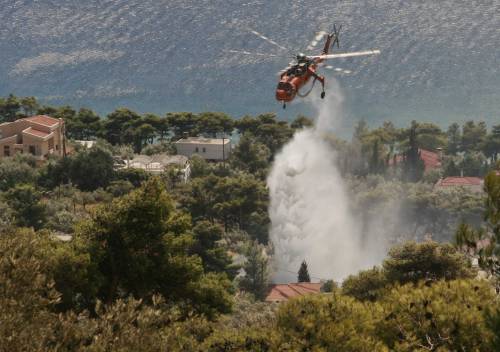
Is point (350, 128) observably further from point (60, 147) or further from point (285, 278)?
point (285, 278)

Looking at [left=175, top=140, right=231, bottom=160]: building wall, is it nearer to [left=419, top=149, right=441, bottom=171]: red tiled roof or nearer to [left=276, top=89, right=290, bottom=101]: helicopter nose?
[left=419, top=149, right=441, bottom=171]: red tiled roof

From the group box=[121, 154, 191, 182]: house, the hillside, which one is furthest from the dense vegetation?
the hillside

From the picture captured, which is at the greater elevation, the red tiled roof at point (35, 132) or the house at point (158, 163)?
the red tiled roof at point (35, 132)

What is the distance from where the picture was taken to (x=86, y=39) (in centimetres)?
19588

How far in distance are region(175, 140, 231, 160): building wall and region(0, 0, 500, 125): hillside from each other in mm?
74444

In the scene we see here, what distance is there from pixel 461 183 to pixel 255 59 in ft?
359

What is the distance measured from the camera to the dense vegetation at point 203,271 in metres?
16.0

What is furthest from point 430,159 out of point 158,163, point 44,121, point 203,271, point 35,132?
point 203,271

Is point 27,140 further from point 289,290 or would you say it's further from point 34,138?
point 289,290

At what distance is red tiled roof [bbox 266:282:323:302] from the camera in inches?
1837

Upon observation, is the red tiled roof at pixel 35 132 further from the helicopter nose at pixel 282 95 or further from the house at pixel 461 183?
the helicopter nose at pixel 282 95

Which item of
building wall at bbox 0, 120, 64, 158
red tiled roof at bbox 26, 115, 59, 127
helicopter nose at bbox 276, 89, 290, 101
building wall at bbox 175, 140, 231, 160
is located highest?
helicopter nose at bbox 276, 89, 290, 101

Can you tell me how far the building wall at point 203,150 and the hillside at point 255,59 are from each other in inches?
A: 2931

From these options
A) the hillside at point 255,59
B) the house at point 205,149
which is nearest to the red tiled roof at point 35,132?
the house at point 205,149
